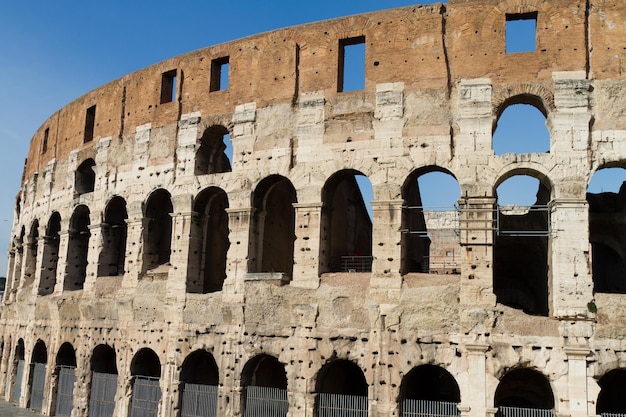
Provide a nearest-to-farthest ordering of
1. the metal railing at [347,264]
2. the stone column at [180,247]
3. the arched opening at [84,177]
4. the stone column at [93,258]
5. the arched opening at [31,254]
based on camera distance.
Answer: the stone column at [180,247] → the metal railing at [347,264] → the stone column at [93,258] → the arched opening at [84,177] → the arched opening at [31,254]

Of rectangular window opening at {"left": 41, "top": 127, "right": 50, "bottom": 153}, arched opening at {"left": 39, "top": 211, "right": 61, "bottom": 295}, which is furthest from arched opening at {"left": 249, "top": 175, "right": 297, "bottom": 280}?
rectangular window opening at {"left": 41, "top": 127, "right": 50, "bottom": 153}

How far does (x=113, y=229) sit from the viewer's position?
17.9 m

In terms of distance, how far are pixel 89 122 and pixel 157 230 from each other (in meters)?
5.11

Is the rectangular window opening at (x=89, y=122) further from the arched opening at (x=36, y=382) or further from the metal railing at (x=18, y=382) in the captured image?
the metal railing at (x=18, y=382)

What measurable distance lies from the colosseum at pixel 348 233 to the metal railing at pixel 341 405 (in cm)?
5

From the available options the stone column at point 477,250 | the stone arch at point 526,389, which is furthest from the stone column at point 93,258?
the stone arch at point 526,389

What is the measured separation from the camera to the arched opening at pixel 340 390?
12.7 meters

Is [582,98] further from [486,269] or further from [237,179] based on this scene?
[237,179]

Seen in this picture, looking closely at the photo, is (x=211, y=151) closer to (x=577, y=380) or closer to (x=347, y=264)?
(x=347, y=264)

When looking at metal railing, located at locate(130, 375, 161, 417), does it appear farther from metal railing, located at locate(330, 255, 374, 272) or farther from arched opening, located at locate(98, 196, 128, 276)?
metal railing, located at locate(330, 255, 374, 272)

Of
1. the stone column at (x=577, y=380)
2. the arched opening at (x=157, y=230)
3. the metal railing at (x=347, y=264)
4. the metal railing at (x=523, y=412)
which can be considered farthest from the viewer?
the metal railing at (x=347, y=264)

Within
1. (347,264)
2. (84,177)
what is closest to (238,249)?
(347,264)

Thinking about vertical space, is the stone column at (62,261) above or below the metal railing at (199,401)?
above

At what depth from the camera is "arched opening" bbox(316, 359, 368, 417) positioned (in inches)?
500
